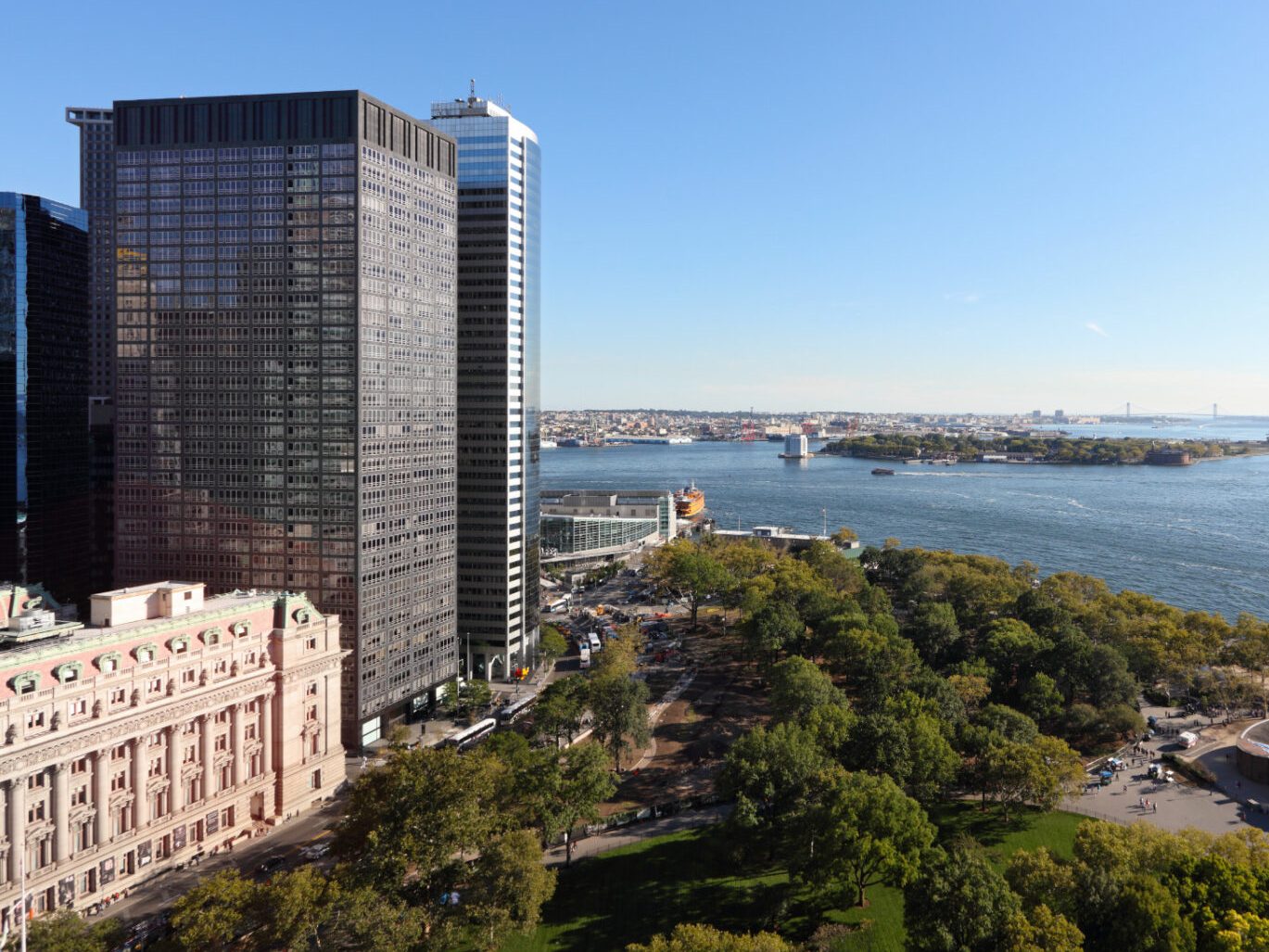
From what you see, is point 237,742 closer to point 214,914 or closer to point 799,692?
point 214,914

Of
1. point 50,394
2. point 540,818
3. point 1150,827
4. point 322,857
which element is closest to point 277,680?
point 322,857

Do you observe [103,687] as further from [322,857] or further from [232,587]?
[232,587]

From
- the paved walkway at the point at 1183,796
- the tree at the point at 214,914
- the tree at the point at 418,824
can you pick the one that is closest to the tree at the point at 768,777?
the tree at the point at 418,824

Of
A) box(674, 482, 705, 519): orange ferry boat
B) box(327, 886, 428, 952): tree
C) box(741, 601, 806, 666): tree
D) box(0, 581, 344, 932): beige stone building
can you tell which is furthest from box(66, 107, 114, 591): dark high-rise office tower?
box(674, 482, 705, 519): orange ferry boat

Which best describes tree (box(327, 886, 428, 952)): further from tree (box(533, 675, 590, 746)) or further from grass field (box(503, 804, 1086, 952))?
tree (box(533, 675, 590, 746))

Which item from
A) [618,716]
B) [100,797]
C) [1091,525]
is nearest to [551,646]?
[618,716]

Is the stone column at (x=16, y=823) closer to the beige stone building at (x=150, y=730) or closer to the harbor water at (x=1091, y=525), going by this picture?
the beige stone building at (x=150, y=730)
